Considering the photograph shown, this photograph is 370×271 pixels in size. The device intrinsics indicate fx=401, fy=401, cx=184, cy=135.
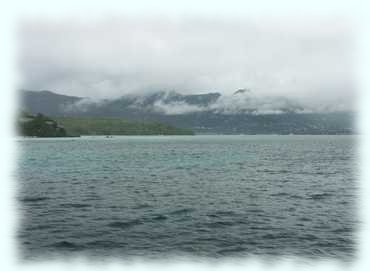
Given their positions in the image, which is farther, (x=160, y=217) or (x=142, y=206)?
(x=142, y=206)

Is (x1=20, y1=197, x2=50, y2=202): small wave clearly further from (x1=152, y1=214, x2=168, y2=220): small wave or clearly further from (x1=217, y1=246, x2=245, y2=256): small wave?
(x1=217, y1=246, x2=245, y2=256): small wave

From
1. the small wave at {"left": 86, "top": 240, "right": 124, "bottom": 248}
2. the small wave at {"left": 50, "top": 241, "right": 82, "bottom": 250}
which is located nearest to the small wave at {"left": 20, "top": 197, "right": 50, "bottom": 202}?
the small wave at {"left": 50, "top": 241, "right": 82, "bottom": 250}

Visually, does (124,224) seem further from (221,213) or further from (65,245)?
(221,213)

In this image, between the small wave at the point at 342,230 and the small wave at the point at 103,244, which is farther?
the small wave at the point at 342,230

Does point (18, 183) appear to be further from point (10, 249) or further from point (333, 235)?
point (333, 235)

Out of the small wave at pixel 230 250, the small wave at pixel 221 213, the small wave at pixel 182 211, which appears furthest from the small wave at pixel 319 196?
the small wave at pixel 230 250

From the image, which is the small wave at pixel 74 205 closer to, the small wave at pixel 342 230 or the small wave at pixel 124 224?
the small wave at pixel 124 224

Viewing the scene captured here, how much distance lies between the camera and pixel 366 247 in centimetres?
2608

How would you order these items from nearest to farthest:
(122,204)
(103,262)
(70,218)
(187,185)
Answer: (103,262), (70,218), (122,204), (187,185)

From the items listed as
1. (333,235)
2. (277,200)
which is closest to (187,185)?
(277,200)

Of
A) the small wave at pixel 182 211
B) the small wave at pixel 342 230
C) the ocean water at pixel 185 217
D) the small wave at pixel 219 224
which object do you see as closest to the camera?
the ocean water at pixel 185 217

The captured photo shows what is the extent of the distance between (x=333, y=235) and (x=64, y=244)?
58.6 ft

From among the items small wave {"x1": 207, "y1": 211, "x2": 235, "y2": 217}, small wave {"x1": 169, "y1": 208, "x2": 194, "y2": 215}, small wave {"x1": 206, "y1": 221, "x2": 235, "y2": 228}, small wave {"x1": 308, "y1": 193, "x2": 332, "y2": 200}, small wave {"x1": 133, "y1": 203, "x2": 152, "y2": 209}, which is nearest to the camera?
small wave {"x1": 206, "y1": 221, "x2": 235, "y2": 228}

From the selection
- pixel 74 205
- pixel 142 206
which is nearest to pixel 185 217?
pixel 142 206
